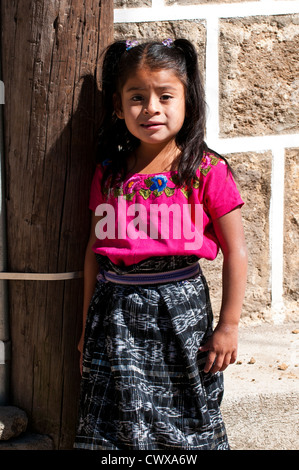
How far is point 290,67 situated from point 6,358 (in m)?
1.94

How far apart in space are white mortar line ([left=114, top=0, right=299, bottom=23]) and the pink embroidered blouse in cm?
129

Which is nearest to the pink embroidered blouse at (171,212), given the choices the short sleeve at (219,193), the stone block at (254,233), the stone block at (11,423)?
the short sleeve at (219,193)

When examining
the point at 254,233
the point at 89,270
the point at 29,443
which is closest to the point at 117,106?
the point at 89,270

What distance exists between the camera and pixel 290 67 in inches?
119

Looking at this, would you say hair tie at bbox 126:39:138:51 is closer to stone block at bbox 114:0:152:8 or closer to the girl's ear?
the girl's ear

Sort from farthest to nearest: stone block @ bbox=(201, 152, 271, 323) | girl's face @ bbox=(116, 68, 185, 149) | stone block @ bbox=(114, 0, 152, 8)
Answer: stone block @ bbox=(201, 152, 271, 323)
stone block @ bbox=(114, 0, 152, 8)
girl's face @ bbox=(116, 68, 185, 149)

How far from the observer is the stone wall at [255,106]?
2.94m

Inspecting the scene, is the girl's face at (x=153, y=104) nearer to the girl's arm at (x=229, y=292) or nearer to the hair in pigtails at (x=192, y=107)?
the hair in pigtails at (x=192, y=107)

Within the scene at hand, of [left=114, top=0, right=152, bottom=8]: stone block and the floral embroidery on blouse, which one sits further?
[left=114, top=0, right=152, bottom=8]: stone block

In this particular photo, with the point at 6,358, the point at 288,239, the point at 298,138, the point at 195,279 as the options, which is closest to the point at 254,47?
the point at 298,138

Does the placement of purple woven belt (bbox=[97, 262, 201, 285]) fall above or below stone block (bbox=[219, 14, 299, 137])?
below

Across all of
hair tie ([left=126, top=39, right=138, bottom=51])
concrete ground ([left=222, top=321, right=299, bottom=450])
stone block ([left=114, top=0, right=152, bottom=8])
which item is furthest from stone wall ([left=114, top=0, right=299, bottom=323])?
hair tie ([left=126, top=39, right=138, bottom=51])

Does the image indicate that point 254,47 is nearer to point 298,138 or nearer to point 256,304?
point 298,138

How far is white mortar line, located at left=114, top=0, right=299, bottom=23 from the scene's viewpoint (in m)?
2.91
